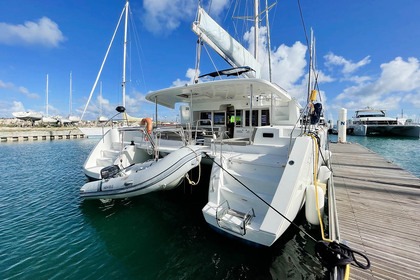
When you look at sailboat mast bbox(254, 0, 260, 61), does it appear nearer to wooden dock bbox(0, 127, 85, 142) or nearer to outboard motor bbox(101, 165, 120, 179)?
outboard motor bbox(101, 165, 120, 179)

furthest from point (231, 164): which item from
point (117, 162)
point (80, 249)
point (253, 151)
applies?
point (117, 162)

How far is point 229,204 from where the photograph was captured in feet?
14.2

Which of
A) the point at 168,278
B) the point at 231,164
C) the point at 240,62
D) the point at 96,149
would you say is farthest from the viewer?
the point at 240,62

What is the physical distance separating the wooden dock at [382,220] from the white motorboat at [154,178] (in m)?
3.70

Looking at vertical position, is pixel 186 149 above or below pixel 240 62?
below

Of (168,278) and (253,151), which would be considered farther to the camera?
(253,151)

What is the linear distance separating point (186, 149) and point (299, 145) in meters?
2.77

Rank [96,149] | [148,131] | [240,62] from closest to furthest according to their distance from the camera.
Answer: [148,131] < [96,149] < [240,62]

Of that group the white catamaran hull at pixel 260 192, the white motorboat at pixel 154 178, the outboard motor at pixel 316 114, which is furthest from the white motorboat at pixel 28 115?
the outboard motor at pixel 316 114

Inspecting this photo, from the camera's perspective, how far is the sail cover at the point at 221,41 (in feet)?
28.5

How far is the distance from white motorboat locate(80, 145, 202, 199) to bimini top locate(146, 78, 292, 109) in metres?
2.48

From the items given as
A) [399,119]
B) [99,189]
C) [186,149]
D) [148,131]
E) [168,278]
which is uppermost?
[399,119]

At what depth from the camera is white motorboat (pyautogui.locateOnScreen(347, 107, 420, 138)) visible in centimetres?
3453

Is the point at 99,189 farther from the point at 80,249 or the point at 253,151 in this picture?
the point at 253,151
